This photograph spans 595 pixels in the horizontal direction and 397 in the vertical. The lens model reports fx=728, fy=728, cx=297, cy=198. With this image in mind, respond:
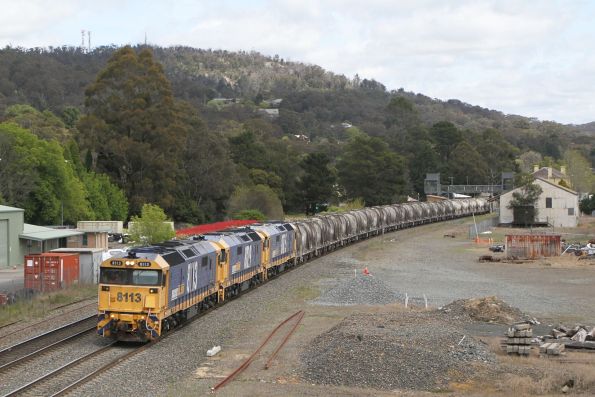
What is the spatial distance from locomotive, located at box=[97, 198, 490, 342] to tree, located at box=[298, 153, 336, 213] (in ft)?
200

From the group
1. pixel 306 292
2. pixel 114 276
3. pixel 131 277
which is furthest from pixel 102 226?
pixel 131 277

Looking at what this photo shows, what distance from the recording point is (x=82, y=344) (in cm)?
2588

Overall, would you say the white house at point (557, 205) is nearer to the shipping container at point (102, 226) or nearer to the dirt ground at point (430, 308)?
the dirt ground at point (430, 308)

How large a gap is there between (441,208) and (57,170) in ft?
193

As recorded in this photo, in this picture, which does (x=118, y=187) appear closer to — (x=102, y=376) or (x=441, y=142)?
(x=102, y=376)

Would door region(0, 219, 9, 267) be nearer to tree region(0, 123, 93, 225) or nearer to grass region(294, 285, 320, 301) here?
tree region(0, 123, 93, 225)

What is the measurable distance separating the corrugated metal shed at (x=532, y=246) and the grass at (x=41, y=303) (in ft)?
112

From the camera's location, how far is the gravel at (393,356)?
20.6 metres

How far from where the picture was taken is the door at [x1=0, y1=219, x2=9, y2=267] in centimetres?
5538

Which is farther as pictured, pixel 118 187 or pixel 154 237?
pixel 118 187

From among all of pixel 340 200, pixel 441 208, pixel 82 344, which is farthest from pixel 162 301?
pixel 340 200

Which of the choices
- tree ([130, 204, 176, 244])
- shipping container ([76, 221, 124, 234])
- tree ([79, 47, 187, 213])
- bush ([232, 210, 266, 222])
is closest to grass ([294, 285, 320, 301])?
tree ([130, 204, 176, 244])

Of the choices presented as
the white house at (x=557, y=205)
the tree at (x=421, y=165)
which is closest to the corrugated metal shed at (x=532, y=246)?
the white house at (x=557, y=205)

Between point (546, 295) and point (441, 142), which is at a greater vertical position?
point (441, 142)
